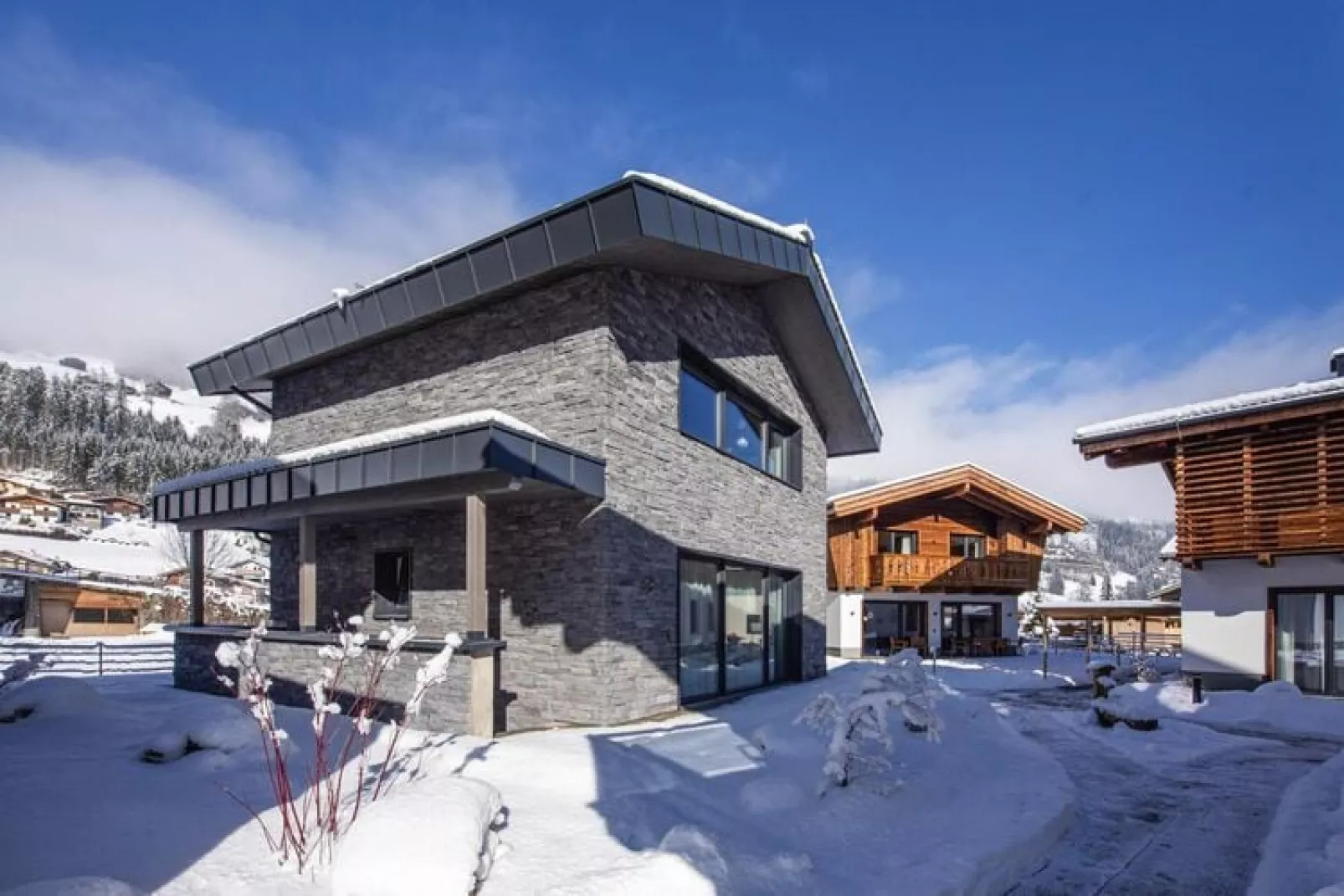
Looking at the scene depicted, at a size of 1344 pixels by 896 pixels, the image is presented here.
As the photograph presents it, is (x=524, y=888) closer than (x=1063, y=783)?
Yes

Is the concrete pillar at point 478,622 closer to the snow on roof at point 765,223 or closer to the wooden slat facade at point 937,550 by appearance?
the snow on roof at point 765,223

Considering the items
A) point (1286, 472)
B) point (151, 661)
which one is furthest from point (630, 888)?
point (151, 661)

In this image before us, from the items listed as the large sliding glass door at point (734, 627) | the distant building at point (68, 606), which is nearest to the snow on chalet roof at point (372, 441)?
the large sliding glass door at point (734, 627)

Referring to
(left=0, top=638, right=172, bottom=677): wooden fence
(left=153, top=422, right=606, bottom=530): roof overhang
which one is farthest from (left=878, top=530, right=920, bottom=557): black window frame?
(left=0, top=638, right=172, bottom=677): wooden fence

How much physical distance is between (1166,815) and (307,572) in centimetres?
1030

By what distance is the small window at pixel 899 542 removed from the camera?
26.0 m

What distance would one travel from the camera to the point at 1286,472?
1519 cm

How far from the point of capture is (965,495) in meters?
27.0

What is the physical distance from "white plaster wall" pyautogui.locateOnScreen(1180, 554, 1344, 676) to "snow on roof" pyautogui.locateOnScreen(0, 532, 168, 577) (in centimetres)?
4697

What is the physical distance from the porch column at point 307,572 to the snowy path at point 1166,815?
9.01 m

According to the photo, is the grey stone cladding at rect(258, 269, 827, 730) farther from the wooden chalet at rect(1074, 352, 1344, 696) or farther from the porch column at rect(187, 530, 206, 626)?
the wooden chalet at rect(1074, 352, 1344, 696)

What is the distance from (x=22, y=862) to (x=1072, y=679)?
20919 millimetres

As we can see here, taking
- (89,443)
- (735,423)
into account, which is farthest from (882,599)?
(89,443)

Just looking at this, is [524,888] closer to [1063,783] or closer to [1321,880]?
[1321,880]
